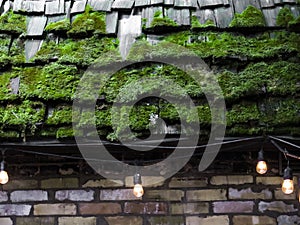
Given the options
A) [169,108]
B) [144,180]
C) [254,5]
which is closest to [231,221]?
[144,180]

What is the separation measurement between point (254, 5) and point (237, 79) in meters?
0.92

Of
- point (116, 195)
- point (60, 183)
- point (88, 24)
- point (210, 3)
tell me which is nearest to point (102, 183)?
point (116, 195)

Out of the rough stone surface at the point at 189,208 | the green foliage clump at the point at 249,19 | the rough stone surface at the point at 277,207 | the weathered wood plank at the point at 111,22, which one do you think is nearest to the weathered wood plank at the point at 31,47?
the weathered wood plank at the point at 111,22

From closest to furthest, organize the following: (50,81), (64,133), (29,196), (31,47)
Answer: (64,133) < (50,81) < (31,47) < (29,196)

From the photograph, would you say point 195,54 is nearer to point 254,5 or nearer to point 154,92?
point 154,92

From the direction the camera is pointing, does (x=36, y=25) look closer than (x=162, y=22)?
No

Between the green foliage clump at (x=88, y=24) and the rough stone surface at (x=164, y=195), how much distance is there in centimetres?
137

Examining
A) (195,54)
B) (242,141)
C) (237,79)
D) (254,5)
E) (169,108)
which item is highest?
(254,5)

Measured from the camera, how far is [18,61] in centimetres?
328

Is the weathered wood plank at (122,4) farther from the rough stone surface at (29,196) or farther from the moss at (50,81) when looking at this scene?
the rough stone surface at (29,196)

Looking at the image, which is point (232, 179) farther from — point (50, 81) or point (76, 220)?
point (50, 81)

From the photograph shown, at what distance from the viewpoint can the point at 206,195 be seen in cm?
350

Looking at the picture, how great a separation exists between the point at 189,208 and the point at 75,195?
942 millimetres

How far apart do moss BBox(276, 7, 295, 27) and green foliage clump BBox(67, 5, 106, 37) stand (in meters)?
1.41
